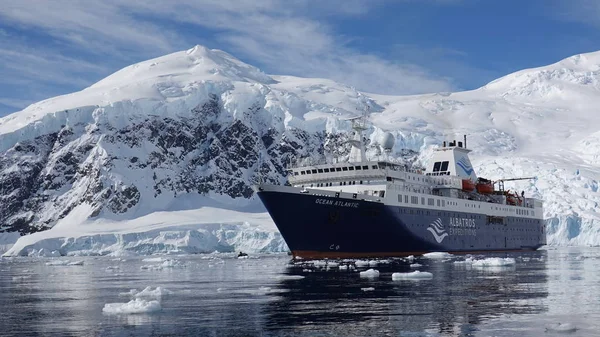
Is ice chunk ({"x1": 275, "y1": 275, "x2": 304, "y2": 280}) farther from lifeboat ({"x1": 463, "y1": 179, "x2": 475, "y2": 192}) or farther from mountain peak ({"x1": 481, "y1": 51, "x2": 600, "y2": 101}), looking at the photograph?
mountain peak ({"x1": 481, "y1": 51, "x2": 600, "y2": 101})

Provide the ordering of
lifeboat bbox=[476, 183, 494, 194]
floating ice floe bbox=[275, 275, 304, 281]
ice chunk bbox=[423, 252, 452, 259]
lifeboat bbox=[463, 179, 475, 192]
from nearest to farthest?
1. floating ice floe bbox=[275, 275, 304, 281]
2. ice chunk bbox=[423, 252, 452, 259]
3. lifeboat bbox=[463, 179, 475, 192]
4. lifeboat bbox=[476, 183, 494, 194]

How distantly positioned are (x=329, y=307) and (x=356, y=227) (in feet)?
95.0

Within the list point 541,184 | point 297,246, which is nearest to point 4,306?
point 297,246

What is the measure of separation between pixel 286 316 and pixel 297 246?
98.6ft

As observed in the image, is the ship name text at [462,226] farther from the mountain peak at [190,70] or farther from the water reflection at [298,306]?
the mountain peak at [190,70]

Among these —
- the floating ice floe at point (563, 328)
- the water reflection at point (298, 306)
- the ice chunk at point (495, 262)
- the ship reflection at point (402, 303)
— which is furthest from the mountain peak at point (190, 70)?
the floating ice floe at point (563, 328)

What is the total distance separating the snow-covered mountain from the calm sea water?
88.2 m

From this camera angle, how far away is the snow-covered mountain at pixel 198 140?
131 meters

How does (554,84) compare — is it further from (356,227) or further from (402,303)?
(402,303)

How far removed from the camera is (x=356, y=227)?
50188mm

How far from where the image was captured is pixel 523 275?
33719 mm

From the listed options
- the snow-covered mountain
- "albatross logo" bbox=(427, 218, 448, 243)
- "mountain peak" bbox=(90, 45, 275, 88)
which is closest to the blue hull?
"albatross logo" bbox=(427, 218, 448, 243)

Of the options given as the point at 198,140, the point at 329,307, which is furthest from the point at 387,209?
the point at 198,140

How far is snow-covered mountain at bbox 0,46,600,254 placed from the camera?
13100 cm
